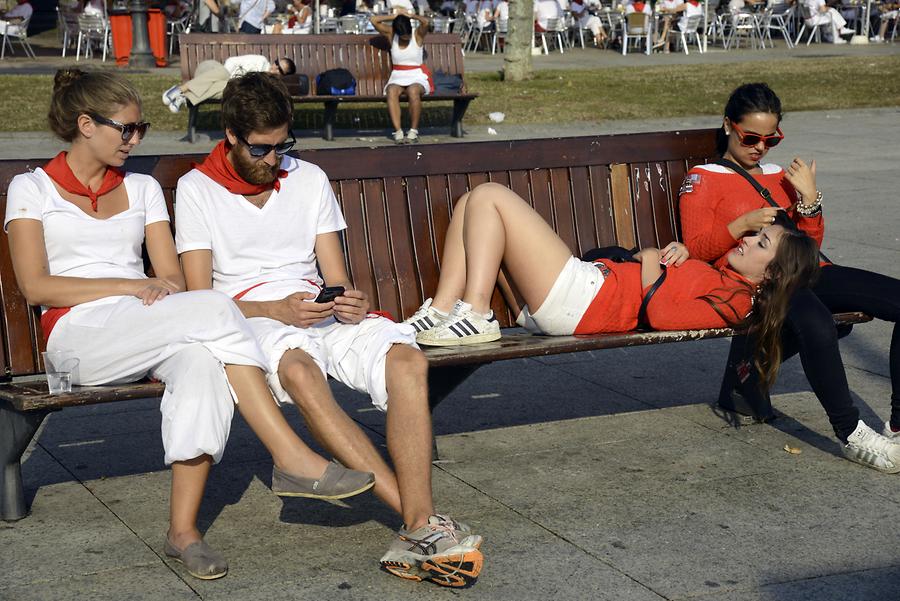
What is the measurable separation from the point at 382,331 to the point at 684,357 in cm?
271

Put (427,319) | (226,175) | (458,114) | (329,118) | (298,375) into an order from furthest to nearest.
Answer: (458,114) < (329,118) < (427,319) < (226,175) < (298,375)

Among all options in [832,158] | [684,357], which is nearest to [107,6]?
[832,158]

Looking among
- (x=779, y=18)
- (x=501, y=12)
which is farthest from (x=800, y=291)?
(x=779, y=18)

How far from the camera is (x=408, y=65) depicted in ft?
45.8

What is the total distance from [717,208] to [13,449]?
121 inches

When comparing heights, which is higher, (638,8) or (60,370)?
(638,8)

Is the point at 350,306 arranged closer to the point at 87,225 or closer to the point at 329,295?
the point at 329,295

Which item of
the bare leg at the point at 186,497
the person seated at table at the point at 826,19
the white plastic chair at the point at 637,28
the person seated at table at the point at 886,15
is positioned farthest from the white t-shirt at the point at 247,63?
the person seated at table at the point at 886,15

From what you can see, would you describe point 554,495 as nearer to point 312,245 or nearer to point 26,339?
point 312,245

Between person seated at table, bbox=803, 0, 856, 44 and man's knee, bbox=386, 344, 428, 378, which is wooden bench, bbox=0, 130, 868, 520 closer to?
man's knee, bbox=386, 344, 428, 378

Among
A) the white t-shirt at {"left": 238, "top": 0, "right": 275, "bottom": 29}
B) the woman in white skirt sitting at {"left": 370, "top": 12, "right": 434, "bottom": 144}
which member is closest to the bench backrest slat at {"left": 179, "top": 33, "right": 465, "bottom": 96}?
the woman in white skirt sitting at {"left": 370, "top": 12, "right": 434, "bottom": 144}

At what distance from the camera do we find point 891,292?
16.6ft

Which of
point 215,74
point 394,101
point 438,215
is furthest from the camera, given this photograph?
point 394,101

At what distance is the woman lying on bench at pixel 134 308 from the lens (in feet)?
12.7
